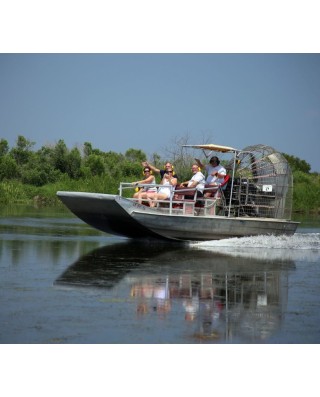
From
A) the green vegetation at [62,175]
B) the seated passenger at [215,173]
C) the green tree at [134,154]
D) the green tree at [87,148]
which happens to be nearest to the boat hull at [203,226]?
the seated passenger at [215,173]

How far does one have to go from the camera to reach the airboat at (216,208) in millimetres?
17359

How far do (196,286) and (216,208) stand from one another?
25.0ft

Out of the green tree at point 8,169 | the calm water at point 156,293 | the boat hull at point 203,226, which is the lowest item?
the calm water at point 156,293

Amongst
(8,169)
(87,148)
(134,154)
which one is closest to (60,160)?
(8,169)

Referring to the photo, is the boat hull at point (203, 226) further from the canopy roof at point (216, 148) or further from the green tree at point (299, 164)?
the green tree at point (299, 164)

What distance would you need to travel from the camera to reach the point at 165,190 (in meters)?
18.3

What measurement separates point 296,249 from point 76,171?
40.3m

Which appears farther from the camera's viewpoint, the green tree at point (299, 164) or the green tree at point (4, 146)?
the green tree at point (299, 164)

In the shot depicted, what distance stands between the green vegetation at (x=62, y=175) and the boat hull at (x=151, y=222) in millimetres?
17738

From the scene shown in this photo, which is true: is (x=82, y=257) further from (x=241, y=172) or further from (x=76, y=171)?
(x=76, y=171)

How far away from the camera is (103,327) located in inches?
327

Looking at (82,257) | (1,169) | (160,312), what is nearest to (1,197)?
(1,169)

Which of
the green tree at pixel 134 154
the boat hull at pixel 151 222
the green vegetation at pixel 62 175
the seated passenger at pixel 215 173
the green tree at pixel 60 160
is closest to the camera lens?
the boat hull at pixel 151 222

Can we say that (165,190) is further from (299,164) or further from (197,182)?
(299,164)
